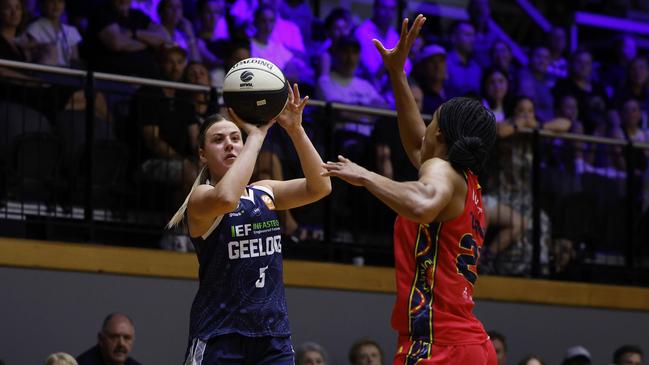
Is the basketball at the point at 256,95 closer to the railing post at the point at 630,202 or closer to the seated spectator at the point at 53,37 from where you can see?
the seated spectator at the point at 53,37

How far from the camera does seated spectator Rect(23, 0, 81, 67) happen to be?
33.1 ft

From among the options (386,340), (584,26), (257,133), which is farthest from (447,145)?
(584,26)

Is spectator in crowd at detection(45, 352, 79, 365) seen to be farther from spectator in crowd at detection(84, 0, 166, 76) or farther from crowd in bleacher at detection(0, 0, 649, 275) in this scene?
spectator in crowd at detection(84, 0, 166, 76)

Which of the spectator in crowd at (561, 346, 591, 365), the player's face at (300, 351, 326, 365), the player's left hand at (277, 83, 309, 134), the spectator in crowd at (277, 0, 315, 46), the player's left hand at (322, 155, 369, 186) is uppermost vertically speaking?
the spectator in crowd at (277, 0, 315, 46)

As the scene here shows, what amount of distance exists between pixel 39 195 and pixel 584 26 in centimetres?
820

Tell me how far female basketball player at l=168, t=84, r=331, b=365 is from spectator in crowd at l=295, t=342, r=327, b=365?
3.48 m

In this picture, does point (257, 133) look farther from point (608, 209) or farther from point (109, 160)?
point (608, 209)

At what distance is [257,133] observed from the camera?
19.2ft

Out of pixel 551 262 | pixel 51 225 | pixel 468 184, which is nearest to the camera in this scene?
pixel 468 184

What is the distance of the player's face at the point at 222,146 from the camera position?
5992 mm

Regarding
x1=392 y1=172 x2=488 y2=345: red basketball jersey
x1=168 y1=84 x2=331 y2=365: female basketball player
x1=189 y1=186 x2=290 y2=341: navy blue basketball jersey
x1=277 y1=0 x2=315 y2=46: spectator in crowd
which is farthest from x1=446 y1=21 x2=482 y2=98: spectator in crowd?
x1=392 y1=172 x2=488 y2=345: red basketball jersey

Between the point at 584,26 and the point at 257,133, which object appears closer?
the point at 257,133

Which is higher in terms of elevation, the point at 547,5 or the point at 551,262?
the point at 547,5

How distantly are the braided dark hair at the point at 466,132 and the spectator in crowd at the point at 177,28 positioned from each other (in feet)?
17.7
